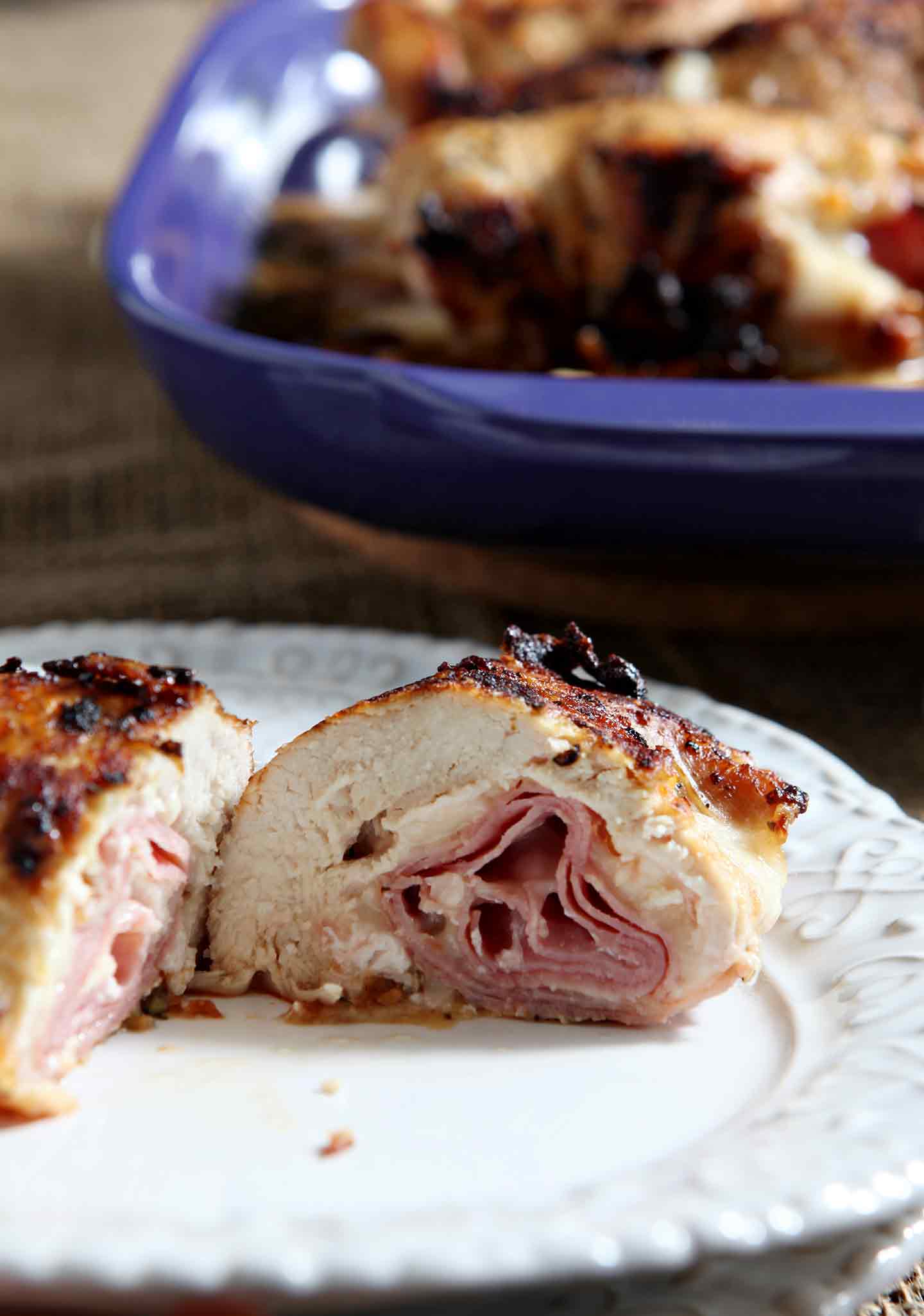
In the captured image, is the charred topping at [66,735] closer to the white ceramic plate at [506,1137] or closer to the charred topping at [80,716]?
the charred topping at [80,716]

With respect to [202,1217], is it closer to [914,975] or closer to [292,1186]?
[292,1186]

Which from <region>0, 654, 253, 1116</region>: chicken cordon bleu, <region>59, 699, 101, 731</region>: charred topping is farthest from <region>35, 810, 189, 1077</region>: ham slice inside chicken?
<region>59, 699, 101, 731</region>: charred topping

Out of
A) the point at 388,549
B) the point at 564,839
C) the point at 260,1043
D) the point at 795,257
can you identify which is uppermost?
→ the point at 795,257

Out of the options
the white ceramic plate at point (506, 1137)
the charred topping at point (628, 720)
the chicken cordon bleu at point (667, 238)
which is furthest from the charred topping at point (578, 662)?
the chicken cordon bleu at point (667, 238)

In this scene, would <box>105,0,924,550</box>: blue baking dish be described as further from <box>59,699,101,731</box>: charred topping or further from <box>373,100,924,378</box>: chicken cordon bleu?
<box>59,699,101,731</box>: charred topping

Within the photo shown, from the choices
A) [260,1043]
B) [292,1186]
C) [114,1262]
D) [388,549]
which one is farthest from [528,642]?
[388,549]

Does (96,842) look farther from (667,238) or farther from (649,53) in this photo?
(649,53)
